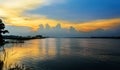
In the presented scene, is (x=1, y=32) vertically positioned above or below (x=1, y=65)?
above

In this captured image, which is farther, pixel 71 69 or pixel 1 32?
pixel 71 69

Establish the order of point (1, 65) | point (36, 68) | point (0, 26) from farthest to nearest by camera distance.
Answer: point (36, 68), point (0, 26), point (1, 65)

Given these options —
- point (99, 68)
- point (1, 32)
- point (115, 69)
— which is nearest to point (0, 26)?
point (1, 32)

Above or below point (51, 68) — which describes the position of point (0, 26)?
above

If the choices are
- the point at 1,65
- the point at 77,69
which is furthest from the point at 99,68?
the point at 1,65

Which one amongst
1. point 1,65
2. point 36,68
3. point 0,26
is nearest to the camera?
point 1,65

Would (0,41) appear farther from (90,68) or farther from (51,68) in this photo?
(90,68)

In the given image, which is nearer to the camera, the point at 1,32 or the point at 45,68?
the point at 1,32

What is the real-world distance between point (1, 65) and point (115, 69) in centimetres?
2464

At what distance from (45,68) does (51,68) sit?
1.40m

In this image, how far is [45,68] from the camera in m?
43.3

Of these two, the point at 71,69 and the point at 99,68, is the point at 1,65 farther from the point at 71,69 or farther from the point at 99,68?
the point at 99,68

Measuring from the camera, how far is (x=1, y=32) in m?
39.1

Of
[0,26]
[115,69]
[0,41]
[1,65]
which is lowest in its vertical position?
[115,69]
